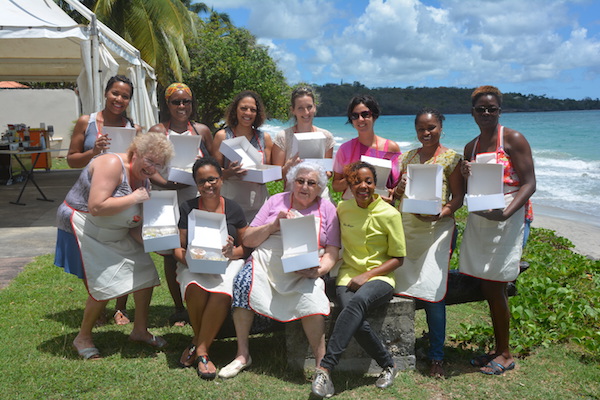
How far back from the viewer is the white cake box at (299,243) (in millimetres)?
3721

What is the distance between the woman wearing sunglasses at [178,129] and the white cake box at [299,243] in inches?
42.6

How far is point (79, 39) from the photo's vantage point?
784 centimetres

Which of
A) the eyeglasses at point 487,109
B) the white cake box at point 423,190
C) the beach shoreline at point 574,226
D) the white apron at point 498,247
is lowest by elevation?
the beach shoreline at point 574,226

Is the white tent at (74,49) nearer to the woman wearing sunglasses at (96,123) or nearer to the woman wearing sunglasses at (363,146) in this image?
the woman wearing sunglasses at (96,123)

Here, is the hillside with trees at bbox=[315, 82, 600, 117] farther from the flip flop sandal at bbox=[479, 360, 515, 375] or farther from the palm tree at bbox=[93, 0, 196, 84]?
the flip flop sandal at bbox=[479, 360, 515, 375]

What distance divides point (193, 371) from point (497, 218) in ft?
7.76

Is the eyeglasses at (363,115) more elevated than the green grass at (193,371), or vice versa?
the eyeglasses at (363,115)

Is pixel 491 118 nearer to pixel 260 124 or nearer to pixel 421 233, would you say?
pixel 421 233

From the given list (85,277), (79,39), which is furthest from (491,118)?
(79,39)

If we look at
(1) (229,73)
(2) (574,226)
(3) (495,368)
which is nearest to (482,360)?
(3) (495,368)

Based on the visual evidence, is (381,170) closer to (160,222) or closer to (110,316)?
(160,222)

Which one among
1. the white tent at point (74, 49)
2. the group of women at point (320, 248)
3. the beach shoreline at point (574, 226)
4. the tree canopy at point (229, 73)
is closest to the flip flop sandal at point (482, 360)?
the group of women at point (320, 248)

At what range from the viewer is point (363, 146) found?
178 inches

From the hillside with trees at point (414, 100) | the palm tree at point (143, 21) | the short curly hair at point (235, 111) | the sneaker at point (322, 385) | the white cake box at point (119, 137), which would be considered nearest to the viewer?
the sneaker at point (322, 385)
